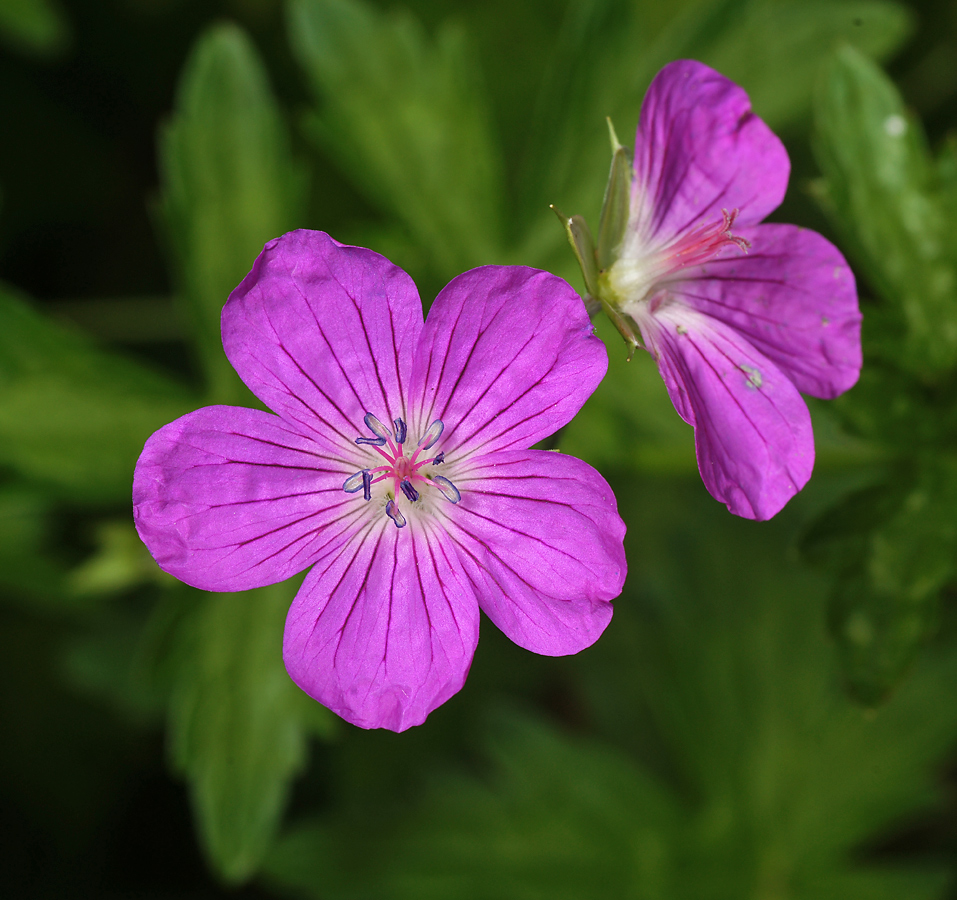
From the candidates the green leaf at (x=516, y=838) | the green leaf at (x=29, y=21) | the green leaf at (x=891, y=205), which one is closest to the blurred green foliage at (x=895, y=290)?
the green leaf at (x=891, y=205)

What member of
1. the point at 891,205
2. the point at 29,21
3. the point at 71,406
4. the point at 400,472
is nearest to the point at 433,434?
the point at 400,472

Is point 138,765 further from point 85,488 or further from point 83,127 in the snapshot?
point 83,127

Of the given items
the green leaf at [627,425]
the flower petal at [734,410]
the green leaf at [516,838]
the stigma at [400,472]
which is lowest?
the green leaf at [516,838]

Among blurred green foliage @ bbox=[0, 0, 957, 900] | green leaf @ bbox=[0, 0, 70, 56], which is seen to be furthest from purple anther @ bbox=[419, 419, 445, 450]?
green leaf @ bbox=[0, 0, 70, 56]

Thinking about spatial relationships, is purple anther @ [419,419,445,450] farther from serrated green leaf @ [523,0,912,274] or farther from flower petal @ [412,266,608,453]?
serrated green leaf @ [523,0,912,274]

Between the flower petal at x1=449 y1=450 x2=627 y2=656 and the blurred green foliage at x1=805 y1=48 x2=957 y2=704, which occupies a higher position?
the blurred green foliage at x1=805 y1=48 x2=957 y2=704

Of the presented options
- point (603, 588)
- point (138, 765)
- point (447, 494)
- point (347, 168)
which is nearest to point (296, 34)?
point (347, 168)

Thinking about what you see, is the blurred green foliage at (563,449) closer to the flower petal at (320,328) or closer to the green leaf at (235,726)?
→ the green leaf at (235,726)

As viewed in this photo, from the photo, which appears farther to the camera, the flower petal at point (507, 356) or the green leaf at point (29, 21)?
the green leaf at point (29, 21)
